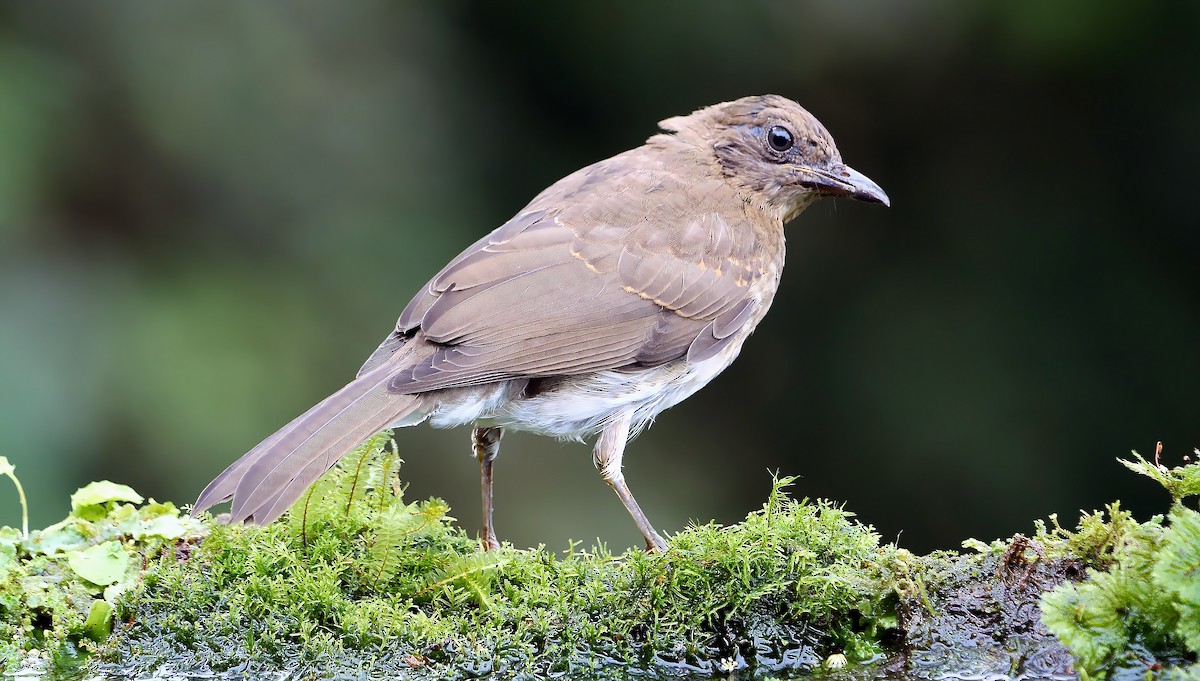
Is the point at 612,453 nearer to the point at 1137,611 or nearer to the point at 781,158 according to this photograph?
the point at 781,158

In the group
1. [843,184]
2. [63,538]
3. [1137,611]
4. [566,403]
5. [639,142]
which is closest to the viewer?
[1137,611]

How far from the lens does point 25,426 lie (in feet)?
19.2

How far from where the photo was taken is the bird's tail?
11.4 ft

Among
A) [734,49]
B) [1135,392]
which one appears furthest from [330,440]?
[1135,392]

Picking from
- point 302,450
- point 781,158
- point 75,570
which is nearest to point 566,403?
point 302,450

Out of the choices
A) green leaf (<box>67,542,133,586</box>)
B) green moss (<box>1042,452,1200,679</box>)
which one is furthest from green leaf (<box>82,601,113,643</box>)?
green moss (<box>1042,452,1200,679</box>)

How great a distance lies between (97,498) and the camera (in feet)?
13.4

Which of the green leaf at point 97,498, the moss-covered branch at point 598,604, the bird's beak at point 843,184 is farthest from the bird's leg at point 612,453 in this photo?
the green leaf at point 97,498

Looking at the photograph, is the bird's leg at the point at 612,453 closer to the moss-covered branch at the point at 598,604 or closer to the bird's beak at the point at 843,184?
the moss-covered branch at the point at 598,604

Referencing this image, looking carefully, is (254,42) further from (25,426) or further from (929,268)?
(929,268)

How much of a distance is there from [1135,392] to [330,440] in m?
4.59

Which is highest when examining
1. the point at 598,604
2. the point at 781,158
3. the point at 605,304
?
the point at 781,158

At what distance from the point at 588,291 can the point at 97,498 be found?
70.8 inches

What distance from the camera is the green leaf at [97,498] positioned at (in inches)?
161
